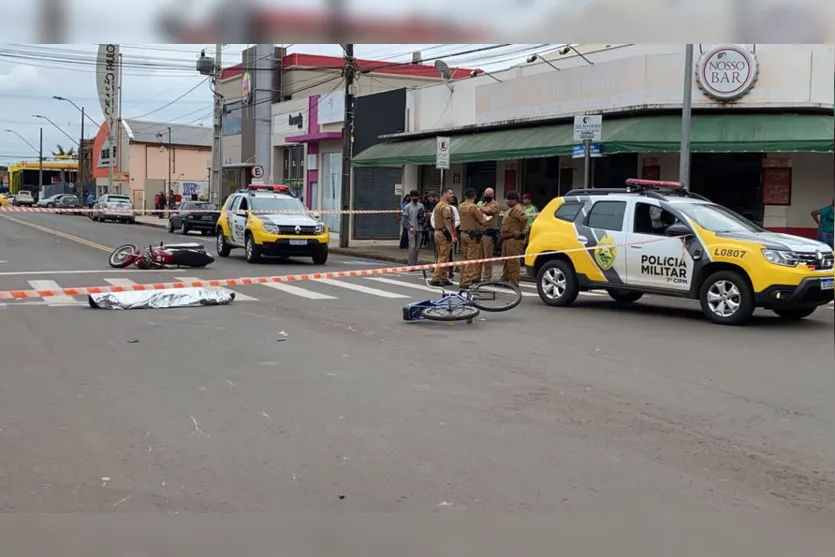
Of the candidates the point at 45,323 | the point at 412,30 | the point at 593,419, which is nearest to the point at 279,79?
the point at 45,323

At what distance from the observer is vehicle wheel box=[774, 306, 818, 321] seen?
12.2 meters

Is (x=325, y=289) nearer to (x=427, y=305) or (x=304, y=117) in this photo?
(x=427, y=305)

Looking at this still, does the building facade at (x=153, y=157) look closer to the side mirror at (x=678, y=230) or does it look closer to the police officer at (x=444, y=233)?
the police officer at (x=444, y=233)

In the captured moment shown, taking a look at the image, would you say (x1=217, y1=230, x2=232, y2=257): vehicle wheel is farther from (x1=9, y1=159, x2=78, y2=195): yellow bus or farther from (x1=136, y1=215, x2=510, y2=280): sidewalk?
(x1=9, y1=159, x2=78, y2=195): yellow bus

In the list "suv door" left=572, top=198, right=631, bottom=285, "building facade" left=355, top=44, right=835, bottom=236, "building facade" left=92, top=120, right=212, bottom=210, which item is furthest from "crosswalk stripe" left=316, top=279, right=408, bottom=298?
"building facade" left=92, top=120, right=212, bottom=210

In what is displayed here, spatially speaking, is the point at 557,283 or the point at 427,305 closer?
the point at 427,305

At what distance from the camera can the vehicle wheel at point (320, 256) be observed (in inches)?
837

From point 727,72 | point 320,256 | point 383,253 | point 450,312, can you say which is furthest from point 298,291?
point 727,72

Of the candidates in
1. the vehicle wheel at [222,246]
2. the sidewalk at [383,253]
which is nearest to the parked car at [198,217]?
the sidewalk at [383,253]

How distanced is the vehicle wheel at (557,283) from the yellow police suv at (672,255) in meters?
0.02

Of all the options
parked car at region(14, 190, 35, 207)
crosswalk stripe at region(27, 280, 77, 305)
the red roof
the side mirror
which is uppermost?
the red roof

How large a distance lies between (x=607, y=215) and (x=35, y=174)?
82.0m

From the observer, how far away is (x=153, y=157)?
3027 inches

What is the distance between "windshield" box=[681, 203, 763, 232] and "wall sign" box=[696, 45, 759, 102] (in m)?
7.25
